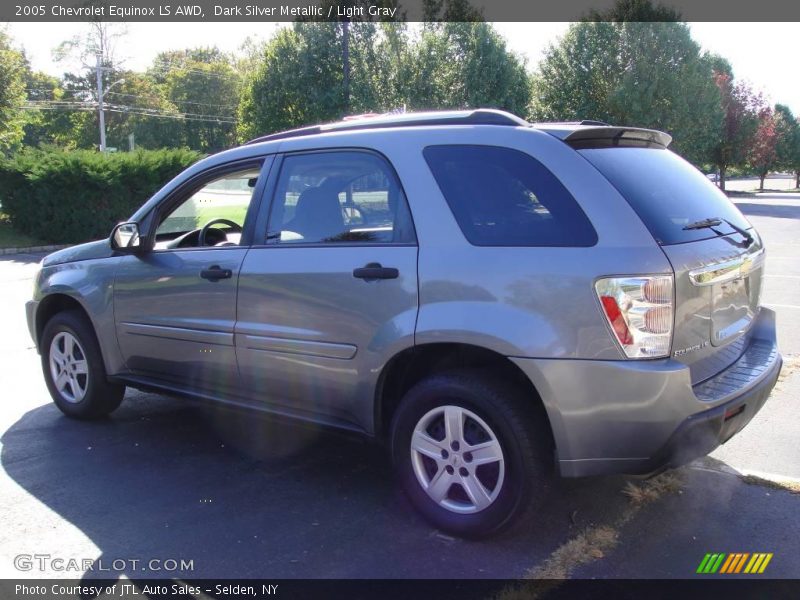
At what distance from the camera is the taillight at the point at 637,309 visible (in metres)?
3.00

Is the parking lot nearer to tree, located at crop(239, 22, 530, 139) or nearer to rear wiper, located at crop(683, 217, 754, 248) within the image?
rear wiper, located at crop(683, 217, 754, 248)

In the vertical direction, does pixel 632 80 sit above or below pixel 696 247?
above

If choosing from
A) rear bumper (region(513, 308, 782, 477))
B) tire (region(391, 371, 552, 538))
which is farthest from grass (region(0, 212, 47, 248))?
rear bumper (region(513, 308, 782, 477))

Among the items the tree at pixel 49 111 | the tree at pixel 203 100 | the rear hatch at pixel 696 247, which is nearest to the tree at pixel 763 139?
the tree at pixel 203 100

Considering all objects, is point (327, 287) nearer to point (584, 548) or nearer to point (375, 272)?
point (375, 272)

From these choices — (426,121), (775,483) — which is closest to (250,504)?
(426,121)

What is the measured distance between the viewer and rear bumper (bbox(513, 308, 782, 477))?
3.00 metres

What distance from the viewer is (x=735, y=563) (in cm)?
321

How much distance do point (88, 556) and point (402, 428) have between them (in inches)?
61.3

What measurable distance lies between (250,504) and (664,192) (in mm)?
2609

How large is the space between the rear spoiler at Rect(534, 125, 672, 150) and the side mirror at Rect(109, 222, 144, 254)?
2686 millimetres

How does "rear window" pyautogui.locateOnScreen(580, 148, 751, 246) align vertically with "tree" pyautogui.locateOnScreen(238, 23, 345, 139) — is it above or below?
below

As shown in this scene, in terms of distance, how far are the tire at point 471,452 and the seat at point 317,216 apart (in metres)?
0.99

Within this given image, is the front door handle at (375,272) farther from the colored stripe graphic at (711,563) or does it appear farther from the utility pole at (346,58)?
the utility pole at (346,58)
